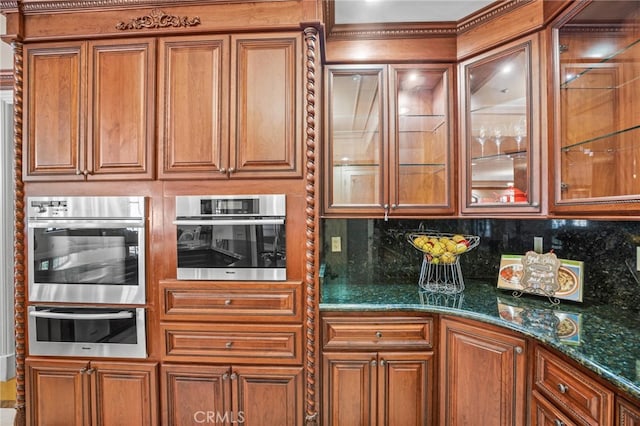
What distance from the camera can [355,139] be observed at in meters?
1.90

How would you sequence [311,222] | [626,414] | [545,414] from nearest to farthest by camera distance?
[626,414]
[545,414]
[311,222]

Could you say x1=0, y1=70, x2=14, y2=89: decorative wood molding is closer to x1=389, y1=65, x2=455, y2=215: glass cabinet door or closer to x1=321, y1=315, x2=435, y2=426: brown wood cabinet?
x1=389, y1=65, x2=455, y2=215: glass cabinet door

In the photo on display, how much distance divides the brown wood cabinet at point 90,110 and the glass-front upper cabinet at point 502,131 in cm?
189

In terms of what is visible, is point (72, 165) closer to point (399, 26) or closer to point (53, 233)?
point (53, 233)

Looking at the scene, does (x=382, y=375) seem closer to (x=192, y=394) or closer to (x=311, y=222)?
(x=311, y=222)

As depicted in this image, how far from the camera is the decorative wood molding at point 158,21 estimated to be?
157cm

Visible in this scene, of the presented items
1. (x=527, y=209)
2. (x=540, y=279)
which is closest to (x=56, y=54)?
(x=527, y=209)

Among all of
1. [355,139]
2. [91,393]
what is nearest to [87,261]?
[91,393]

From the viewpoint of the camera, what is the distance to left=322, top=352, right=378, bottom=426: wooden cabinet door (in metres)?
1.57

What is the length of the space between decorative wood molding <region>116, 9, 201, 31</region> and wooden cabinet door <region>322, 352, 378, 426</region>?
200 centimetres

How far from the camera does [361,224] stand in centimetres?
216

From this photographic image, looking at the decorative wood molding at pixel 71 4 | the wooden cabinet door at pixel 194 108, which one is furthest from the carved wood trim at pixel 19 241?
the wooden cabinet door at pixel 194 108

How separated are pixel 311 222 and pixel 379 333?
2.41ft

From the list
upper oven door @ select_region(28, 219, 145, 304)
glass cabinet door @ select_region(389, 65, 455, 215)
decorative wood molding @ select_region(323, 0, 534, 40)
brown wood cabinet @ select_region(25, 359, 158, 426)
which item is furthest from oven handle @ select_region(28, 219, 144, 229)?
decorative wood molding @ select_region(323, 0, 534, 40)
